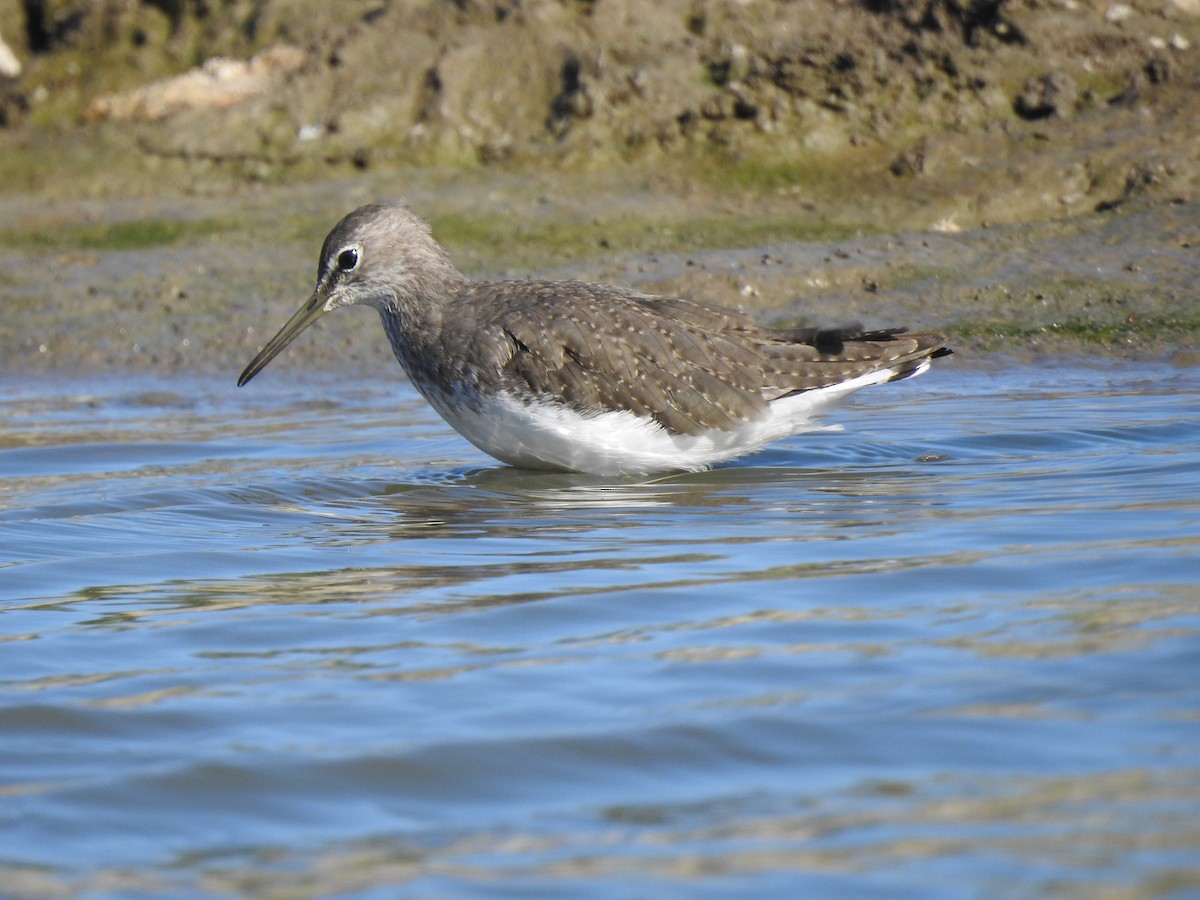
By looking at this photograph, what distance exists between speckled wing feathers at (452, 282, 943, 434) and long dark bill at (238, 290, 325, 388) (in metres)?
1.04

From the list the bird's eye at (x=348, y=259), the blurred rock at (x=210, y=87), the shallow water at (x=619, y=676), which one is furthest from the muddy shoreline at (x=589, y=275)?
the bird's eye at (x=348, y=259)

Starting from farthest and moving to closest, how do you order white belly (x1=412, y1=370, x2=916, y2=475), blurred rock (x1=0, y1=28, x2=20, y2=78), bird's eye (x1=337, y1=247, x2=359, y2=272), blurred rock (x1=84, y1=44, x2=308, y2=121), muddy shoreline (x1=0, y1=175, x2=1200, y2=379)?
1. blurred rock (x1=0, y1=28, x2=20, y2=78)
2. blurred rock (x1=84, y1=44, x2=308, y2=121)
3. muddy shoreline (x1=0, y1=175, x2=1200, y2=379)
4. bird's eye (x1=337, y1=247, x2=359, y2=272)
5. white belly (x1=412, y1=370, x2=916, y2=475)

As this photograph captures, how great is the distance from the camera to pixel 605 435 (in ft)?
25.7

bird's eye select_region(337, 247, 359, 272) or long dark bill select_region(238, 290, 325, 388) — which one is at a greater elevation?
bird's eye select_region(337, 247, 359, 272)

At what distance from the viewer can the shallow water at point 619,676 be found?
3.64 m

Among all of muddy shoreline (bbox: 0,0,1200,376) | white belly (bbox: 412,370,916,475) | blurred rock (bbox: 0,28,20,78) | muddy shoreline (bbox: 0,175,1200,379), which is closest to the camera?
white belly (bbox: 412,370,916,475)

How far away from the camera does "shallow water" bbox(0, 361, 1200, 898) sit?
3643mm

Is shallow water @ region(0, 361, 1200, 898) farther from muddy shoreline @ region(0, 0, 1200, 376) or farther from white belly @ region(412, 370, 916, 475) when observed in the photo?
muddy shoreline @ region(0, 0, 1200, 376)

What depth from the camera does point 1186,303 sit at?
10742mm

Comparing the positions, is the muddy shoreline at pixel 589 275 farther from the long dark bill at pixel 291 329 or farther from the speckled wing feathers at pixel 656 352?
the speckled wing feathers at pixel 656 352

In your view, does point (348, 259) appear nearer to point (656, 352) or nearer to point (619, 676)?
point (656, 352)

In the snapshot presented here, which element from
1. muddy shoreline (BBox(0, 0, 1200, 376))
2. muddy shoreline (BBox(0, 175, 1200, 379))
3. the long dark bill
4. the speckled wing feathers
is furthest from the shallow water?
muddy shoreline (BBox(0, 0, 1200, 376))

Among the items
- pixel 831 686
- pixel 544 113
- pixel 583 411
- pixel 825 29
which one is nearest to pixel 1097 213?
pixel 825 29

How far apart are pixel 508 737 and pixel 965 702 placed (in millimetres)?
1220
